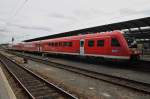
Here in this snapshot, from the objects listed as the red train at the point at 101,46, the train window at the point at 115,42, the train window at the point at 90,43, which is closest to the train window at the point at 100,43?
the red train at the point at 101,46

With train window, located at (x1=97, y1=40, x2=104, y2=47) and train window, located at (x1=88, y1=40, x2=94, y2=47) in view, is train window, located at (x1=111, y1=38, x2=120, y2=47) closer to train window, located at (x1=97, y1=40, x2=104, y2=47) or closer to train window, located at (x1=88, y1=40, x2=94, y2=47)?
train window, located at (x1=97, y1=40, x2=104, y2=47)

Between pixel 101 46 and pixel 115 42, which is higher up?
pixel 115 42

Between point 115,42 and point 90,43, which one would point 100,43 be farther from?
point 115,42

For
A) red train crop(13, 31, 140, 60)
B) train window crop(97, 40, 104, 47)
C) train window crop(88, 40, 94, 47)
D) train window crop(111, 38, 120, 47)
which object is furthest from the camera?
train window crop(88, 40, 94, 47)

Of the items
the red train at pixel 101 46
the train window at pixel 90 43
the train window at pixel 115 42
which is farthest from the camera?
the train window at pixel 90 43

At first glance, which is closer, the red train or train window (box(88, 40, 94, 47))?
the red train

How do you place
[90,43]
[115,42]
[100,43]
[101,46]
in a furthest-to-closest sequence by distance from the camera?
[90,43] → [100,43] → [101,46] → [115,42]

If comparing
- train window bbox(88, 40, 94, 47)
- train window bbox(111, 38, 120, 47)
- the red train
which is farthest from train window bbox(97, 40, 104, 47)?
train window bbox(111, 38, 120, 47)

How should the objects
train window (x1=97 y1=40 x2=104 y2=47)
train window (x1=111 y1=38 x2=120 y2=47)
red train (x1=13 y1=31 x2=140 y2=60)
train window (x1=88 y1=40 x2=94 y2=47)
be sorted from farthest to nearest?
train window (x1=88 y1=40 x2=94 y2=47) → train window (x1=97 y1=40 x2=104 y2=47) → train window (x1=111 y1=38 x2=120 y2=47) → red train (x1=13 y1=31 x2=140 y2=60)

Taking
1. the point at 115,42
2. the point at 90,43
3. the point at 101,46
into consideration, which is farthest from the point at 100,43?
the point at 115,42

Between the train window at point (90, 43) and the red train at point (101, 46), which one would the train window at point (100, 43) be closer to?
the red train at point (101, 46)

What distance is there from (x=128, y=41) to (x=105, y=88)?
7.40 metres

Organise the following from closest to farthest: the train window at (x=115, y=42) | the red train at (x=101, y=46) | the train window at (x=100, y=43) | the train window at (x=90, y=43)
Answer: the red train at (x=101, y=46) < the train window at (x=115, y=42) < the train window at (x=100, y=43) < the train window at (x=90, y=43)

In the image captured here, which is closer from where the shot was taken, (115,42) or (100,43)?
(115,42)
